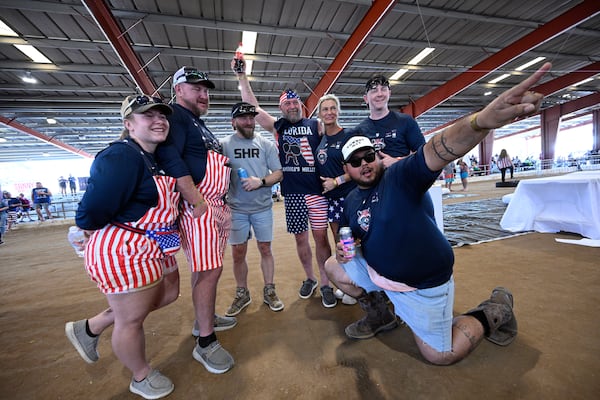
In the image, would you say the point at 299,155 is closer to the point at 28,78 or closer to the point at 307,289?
the point at 307,289

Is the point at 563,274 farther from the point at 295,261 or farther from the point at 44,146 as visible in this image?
the point at 44,146

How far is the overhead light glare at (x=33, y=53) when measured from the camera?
652 centimetres

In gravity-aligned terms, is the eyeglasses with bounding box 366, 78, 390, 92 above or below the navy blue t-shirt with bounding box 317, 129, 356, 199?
above

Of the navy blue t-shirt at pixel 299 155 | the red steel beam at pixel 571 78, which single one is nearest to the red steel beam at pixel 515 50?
the red steel beam at pixel 571 78

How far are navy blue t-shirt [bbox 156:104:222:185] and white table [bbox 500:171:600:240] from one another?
15.9 ft

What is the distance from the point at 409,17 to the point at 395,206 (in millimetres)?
7682

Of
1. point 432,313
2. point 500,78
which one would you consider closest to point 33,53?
point 432,313

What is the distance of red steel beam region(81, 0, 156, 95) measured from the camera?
4.87m

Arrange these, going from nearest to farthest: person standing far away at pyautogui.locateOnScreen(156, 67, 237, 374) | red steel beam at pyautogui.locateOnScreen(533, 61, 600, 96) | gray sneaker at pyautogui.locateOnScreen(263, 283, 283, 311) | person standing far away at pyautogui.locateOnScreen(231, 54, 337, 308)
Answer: person standing far away at pyautogui.locateOnScreen(156, 67, 237, 374) < gray sneaker at pyautogui.locateOnScreen(263, 283, 283, 311) < person standing far away at pyautogui.locateOnScreen(231, 54, 337, 308) < red steel beam at pyautogui.locateOnScreen(533, 61, 600, 96)

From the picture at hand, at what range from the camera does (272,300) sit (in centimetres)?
245

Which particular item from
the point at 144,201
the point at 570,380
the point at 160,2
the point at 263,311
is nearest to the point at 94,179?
the point at 144,201

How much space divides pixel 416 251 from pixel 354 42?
7277mm

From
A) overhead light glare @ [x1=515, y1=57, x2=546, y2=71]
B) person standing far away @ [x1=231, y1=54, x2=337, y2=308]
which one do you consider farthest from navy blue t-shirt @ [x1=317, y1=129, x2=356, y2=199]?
overhead light glare @ [x1=515, y1=57, x2=546, y2=71]

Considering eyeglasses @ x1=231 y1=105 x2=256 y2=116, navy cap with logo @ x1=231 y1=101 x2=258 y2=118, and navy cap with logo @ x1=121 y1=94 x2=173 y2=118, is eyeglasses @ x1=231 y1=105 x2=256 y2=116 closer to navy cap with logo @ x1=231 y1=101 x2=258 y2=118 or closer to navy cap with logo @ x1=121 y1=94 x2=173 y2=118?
navy cap with logo @ x1=231 y1=101 x2=258 y2=118
